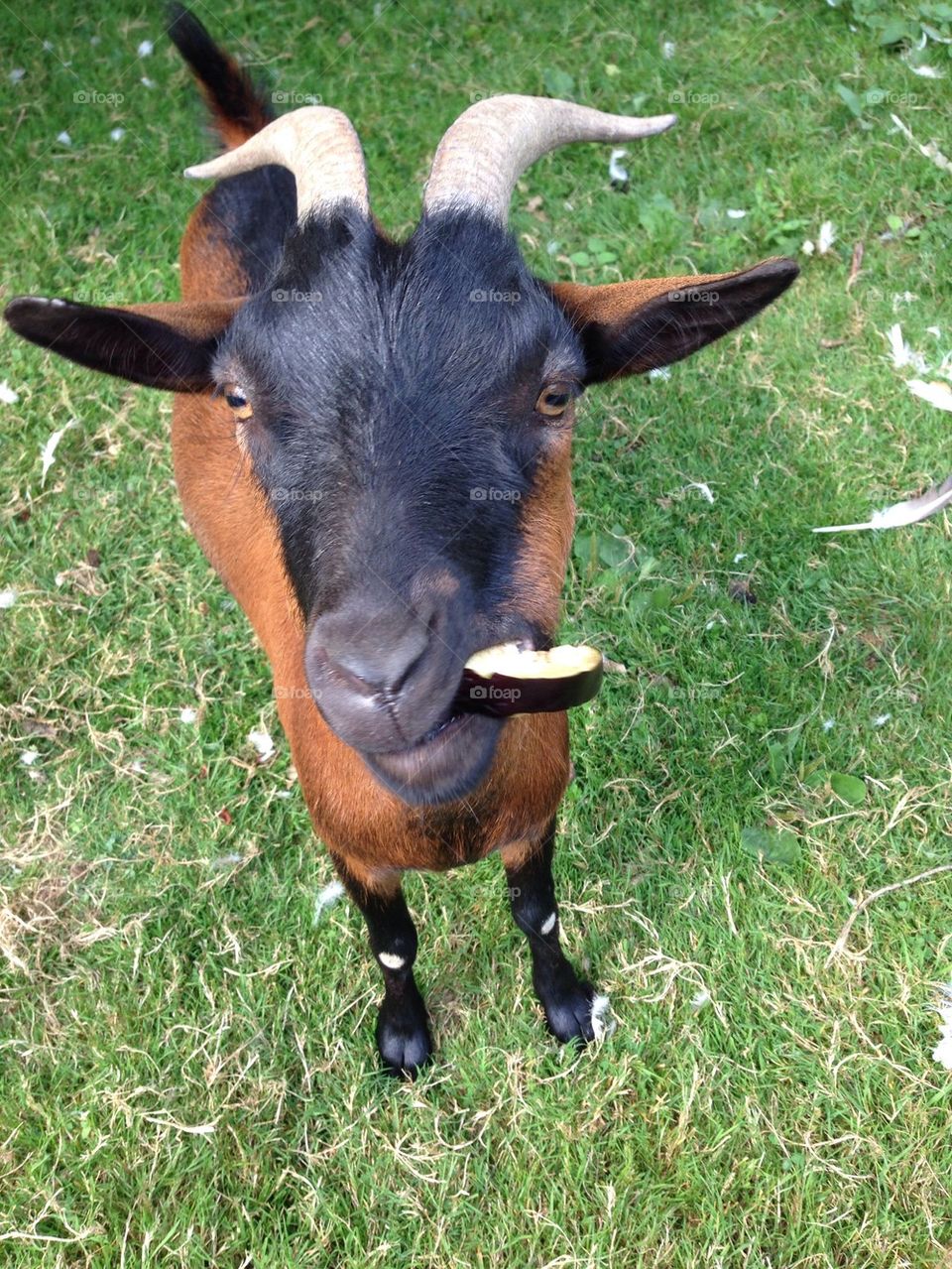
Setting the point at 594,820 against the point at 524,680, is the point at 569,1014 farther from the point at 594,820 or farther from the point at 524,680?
the point at 524,680

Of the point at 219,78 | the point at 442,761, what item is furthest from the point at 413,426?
the point at 219,78

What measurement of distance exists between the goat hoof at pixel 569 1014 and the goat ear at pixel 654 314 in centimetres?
214

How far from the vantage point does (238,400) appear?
8.68 feet

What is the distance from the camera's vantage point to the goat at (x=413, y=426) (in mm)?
2133

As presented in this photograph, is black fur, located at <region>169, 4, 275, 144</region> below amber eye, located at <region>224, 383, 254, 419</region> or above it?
above

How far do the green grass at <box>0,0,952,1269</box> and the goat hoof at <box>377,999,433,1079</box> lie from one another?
64 millimetres

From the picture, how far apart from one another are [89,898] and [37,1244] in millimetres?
1214

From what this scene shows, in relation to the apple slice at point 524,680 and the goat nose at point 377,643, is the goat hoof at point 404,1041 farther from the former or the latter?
the goat nose at point 377,643

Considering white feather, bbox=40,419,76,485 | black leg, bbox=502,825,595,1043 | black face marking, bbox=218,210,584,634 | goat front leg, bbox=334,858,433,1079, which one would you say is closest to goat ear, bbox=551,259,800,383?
black face marking, bbox=218,210,584,634

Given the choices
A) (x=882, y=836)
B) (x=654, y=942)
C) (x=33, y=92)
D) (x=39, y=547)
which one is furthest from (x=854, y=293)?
(x=33, y=92)

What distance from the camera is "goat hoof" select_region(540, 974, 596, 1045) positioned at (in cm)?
365

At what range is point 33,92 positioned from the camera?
659 centimetres

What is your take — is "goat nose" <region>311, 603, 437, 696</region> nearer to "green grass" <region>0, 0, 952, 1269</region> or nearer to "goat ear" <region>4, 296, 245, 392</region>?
"goat ear" <region>4, 296, 245, 392</region>

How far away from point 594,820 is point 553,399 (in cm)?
209
